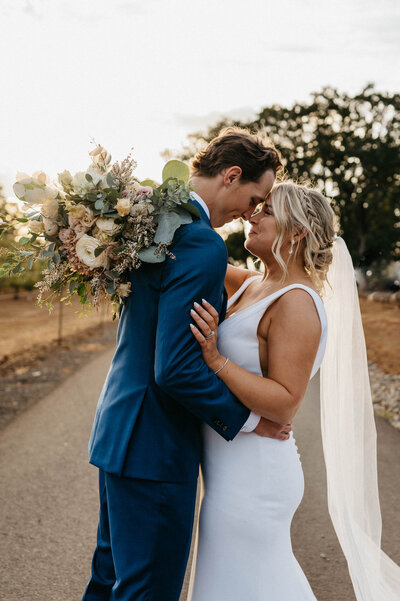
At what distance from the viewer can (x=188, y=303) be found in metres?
2.17

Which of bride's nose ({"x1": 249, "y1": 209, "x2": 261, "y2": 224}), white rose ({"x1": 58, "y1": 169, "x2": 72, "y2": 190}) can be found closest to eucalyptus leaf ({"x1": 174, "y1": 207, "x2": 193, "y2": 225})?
white rose ({"x1": 58, "y1": 169, "x2": 72, "y2": 190})

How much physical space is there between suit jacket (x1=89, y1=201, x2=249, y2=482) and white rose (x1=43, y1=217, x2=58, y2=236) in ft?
1.29

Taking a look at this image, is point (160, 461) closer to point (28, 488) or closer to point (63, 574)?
point (63, 574)

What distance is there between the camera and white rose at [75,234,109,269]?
2.18 meters

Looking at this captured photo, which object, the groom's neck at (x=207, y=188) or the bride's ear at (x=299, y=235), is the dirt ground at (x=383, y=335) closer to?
the bride's ear at (x=299, y=235)

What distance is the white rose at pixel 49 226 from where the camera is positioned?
234cm

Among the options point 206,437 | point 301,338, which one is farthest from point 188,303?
point 206,437

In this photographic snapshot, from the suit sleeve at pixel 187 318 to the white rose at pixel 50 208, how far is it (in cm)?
53

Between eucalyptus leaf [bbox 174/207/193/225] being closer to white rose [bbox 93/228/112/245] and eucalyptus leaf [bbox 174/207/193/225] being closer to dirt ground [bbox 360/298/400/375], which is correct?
white rose [bbox 93/228/112/245]

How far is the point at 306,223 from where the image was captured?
2.71 metres

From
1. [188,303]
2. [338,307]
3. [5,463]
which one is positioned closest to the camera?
[188,303]

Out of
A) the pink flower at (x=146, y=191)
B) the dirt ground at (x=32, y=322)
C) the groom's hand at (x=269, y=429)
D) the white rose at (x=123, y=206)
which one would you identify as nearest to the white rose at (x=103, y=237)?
the white rose at (x=123, y=206)

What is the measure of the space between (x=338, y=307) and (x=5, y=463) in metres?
3.66

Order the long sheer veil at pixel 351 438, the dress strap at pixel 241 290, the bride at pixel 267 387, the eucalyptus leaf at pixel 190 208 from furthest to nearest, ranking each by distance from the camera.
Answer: the long sheer veil at pixel 351 438, the dress strap at pixel 241 290, the bride at pixel 267 387, the eucalyptus leaf at pixel 190 208
